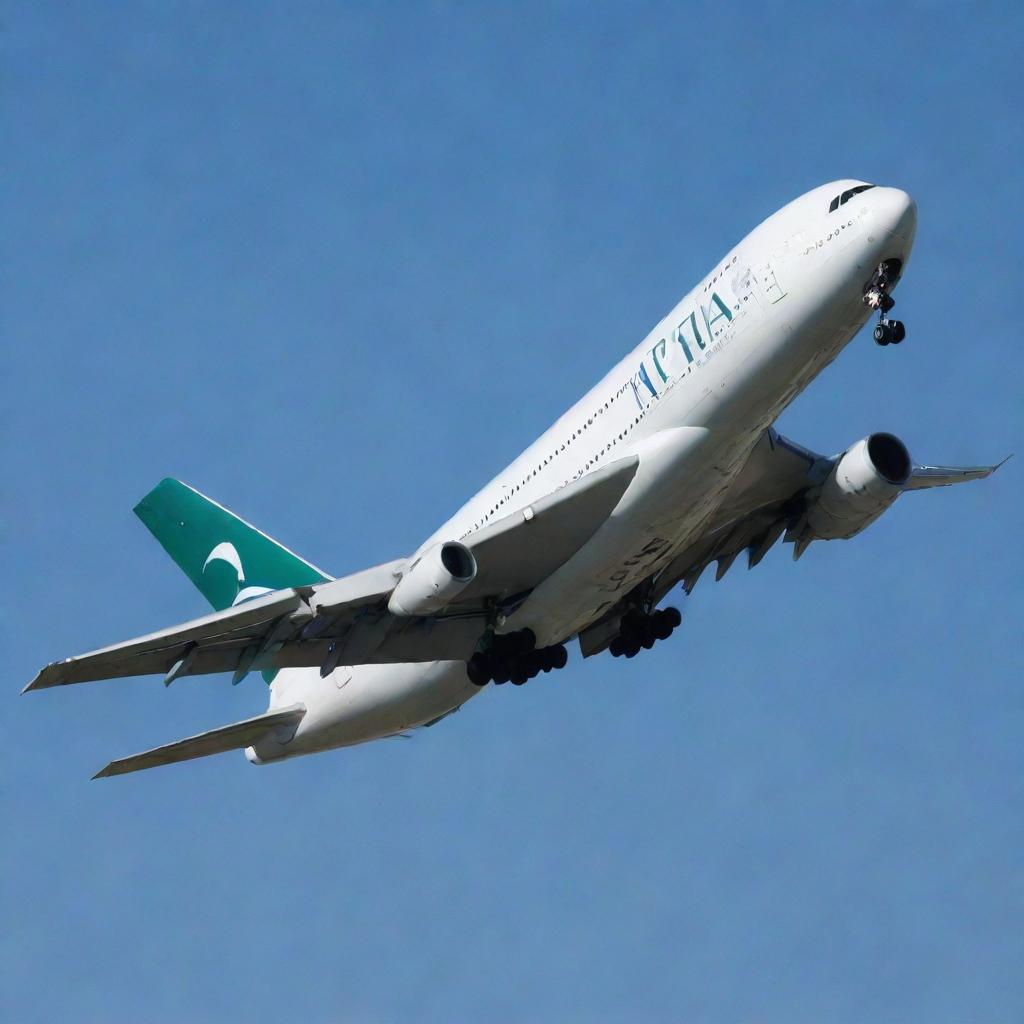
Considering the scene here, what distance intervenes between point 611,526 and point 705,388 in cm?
283

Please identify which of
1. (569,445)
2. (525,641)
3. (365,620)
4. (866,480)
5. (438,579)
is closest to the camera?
(438,579)

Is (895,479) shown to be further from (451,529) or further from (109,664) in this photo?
(109,664)

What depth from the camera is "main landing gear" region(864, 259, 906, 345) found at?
2636 centimetres

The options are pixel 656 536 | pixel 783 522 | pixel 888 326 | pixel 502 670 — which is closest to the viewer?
pixel 888 326

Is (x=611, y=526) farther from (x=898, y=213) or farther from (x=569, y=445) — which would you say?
(x=898, y=213)

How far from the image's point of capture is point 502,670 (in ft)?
104

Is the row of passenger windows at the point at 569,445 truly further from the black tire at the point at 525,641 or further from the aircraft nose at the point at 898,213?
the aircraft nose at the point at 898,213

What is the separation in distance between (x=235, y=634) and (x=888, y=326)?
12.1m

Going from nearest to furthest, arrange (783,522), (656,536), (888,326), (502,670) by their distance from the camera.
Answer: (888,326)
(656,536)
(502,670)
(783,522)

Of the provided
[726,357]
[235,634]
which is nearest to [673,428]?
[726,357]

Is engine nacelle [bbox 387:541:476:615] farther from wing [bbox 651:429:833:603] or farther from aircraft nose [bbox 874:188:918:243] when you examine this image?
aircraft nose [bbox 874:188:918:243]

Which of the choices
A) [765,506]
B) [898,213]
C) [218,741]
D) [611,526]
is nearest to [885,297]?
[898,213]

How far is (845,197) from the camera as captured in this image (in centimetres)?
2689

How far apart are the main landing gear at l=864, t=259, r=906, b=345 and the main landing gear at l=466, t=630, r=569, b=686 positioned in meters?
8.64
